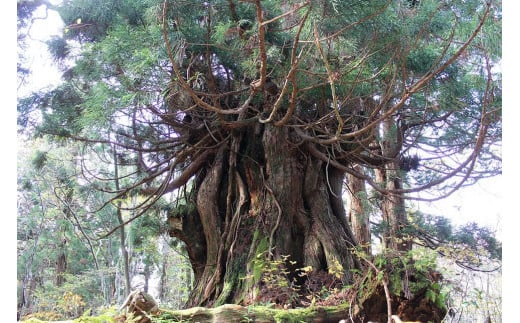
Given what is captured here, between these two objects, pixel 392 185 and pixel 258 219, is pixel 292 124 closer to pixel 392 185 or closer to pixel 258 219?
pixel 258 219

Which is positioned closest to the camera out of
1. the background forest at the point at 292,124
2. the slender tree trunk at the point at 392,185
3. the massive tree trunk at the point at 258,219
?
the background forest at the point at 292,124

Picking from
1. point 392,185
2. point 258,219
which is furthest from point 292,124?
point 392,185

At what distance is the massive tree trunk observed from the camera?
138 inches

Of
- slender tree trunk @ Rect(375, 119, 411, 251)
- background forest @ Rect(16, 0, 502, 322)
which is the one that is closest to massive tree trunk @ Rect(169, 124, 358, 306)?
background forest @ Rect(16, 0, 502, 322)

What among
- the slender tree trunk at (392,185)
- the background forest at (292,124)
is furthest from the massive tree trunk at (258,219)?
the slender tree trunk at (392,185)

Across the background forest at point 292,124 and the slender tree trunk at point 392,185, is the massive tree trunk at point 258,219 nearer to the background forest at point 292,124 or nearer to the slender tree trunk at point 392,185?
the background forest at point 292,124

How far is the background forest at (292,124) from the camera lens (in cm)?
241

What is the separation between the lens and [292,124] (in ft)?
11.9

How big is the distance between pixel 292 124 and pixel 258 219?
2.87 feet

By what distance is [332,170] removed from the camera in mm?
4375

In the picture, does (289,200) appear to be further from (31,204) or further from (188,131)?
(31,204)

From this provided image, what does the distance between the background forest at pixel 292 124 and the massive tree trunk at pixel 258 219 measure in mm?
15

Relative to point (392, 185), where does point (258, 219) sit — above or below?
below

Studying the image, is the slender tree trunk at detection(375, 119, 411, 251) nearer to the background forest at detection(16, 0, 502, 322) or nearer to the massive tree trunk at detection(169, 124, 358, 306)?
the background forest at detection(16, 0, 502, 322)
